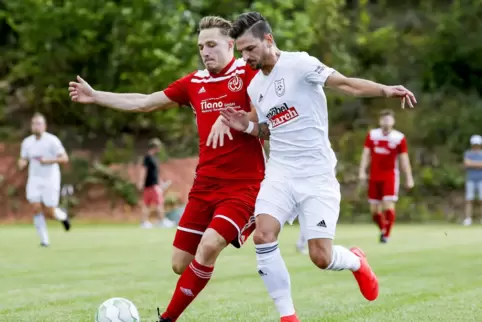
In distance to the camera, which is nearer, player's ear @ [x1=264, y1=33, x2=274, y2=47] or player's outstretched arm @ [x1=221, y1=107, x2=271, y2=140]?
player's ear @ [x1=264, y1=33, x2=274, y2=47]

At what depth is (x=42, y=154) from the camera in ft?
56.9

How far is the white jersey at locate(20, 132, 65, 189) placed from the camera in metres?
17.3

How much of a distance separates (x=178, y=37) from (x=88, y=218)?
23.0 ft

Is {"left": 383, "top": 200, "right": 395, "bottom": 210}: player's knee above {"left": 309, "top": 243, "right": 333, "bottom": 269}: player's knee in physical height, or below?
below

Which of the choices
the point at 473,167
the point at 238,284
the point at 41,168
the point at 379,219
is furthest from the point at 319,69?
the point at 473,167

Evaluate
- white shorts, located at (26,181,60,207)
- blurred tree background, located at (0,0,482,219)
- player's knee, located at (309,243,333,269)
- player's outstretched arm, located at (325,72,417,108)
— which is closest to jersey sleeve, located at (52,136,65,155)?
white shorts, located at (26,181,60,207)

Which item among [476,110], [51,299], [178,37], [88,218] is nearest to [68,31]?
[178,37]

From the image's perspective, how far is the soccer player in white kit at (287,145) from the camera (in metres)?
6.65

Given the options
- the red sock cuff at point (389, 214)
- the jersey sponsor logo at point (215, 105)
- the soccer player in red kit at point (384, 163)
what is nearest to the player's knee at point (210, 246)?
the jersey sponsor logo at point (215, 105)

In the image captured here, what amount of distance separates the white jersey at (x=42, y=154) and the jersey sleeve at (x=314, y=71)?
10953mm

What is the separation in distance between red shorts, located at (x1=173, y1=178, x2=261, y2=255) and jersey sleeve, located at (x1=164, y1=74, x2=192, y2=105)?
2.21 feet

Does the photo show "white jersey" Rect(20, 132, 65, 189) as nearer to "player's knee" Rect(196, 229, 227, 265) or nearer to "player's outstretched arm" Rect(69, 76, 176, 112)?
"player's outstretched arm" Rect(69, 76, 176, 112)

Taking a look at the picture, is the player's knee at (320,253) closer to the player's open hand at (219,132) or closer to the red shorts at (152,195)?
the player's open hand at (219,132)

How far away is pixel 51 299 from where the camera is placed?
29.4 ft
